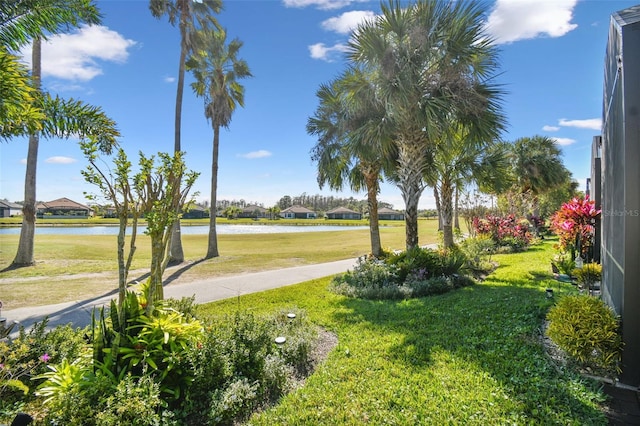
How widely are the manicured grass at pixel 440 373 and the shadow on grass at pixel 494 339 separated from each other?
1 cm

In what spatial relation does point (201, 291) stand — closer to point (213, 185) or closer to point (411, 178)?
point (411, 178)

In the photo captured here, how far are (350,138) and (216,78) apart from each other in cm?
883

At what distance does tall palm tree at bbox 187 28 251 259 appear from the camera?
14.0 metres

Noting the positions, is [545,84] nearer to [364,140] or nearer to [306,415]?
[364,140]

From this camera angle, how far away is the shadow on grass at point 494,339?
284 centimetres

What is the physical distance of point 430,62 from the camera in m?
8.76

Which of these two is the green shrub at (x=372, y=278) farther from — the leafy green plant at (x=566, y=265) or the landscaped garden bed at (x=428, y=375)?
the leafy green plant at (x=566, y=265)

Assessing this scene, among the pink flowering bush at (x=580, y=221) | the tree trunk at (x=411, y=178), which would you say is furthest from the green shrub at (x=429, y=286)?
the pink flowering bush at (x=580, y=221)

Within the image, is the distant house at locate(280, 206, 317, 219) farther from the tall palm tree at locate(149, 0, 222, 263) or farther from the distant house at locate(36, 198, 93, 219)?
the tall palm tree at locate(149, 0, 222, 263)

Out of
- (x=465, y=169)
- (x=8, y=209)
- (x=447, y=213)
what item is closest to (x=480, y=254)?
(x=447, y=213)

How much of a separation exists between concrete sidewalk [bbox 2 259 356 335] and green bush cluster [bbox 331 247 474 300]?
6.07 feet

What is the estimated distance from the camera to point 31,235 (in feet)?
35.8

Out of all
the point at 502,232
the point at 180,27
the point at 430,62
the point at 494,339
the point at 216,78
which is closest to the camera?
the point at 494,339

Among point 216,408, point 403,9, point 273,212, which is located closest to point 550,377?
point 216,408
